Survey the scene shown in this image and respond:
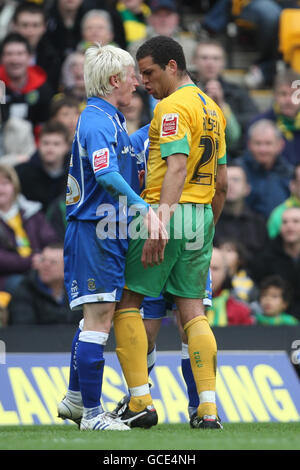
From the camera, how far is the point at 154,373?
7.82 metres

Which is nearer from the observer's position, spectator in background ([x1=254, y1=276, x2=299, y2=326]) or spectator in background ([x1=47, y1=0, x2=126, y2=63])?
spectator in background ([x1=254, y1=276, x2=299, y2=326])

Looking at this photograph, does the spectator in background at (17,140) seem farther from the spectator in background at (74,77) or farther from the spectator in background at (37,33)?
the spectator in background at (37,33)

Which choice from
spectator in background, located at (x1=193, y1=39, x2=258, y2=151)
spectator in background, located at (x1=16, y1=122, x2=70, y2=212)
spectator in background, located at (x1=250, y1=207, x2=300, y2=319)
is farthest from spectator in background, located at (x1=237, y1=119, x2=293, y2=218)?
spectator in background, located at (x1=16, y1=122, x2=70, y2=212)

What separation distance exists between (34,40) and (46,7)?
816 millimetres

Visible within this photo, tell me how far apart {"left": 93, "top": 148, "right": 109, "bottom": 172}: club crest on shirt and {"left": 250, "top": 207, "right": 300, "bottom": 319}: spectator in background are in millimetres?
4177

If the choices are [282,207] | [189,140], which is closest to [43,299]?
[282,207]

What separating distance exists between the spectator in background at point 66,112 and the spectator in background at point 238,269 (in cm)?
201

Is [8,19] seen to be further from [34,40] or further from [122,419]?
[122,419]

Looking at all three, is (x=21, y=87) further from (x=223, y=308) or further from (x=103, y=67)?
(x=103, y=67)

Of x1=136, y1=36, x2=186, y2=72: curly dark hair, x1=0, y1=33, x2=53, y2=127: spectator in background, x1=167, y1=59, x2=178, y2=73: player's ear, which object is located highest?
x1=0, y1=33, x2=53, y2=127: spectator in background

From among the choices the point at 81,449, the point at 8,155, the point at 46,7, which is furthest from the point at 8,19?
the point at 81,449

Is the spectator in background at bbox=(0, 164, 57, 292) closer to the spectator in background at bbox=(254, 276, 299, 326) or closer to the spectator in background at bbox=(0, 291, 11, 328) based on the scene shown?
the spectator in background at bbox=(0, 291, 11, 328)

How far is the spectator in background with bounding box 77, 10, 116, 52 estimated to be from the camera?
11517 millimetres

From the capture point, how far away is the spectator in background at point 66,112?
1040cm
